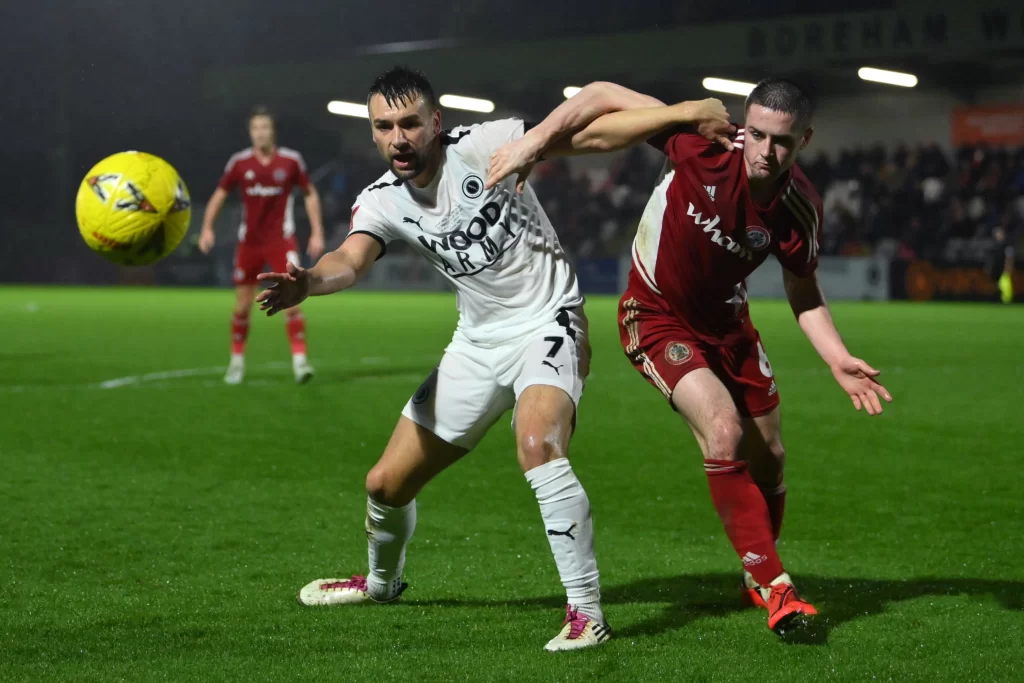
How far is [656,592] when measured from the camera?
15.0ft

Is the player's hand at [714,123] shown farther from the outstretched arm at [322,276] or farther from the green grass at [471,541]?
the green grass at [471,541]

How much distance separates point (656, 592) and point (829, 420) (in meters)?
4.60

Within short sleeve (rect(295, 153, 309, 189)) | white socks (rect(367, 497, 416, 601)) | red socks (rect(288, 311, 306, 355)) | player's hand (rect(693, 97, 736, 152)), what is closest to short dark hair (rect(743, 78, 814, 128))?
player's hand (rect(693, 97, 736, 152))

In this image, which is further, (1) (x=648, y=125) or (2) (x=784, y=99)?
(1) (x=648, y=125)

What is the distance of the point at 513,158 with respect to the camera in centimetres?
384

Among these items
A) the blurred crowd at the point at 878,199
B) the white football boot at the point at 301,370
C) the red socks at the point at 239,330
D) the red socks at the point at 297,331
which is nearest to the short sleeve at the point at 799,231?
the red socks at the point at 297,331

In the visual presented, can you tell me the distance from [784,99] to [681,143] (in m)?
0.49

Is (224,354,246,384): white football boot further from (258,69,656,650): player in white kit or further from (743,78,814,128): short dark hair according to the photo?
(743,78,814,128): short dark hair

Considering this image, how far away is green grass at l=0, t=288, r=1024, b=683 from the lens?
3.73m

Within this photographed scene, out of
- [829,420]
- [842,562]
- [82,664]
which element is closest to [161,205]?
[82,664]

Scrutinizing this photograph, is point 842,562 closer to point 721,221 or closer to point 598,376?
point 721,221

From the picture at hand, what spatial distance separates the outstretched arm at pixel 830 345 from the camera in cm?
406

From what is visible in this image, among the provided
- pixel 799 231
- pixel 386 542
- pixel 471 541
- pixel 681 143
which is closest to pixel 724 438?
pixel 799 231

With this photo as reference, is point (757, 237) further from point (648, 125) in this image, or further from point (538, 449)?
point (538, 449)
